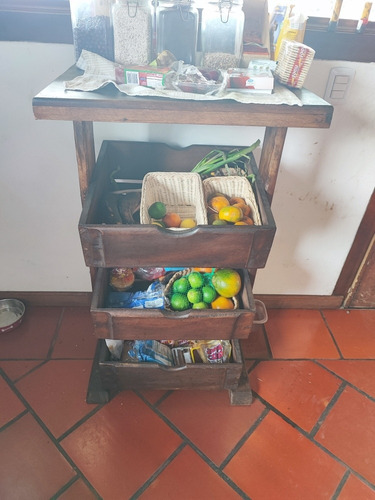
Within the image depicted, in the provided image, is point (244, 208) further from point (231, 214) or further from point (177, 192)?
point (177, 192)

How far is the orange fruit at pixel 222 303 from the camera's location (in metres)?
1.08

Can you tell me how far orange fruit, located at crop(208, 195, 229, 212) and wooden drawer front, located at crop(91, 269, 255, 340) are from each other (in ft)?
0.73

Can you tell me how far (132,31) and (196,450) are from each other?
1184 millimetres

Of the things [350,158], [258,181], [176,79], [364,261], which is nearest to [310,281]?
[364,261]

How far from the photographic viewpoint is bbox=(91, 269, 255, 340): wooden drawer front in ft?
3.34

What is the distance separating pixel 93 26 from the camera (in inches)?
34.5

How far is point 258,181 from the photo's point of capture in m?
1.04

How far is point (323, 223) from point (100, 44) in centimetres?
99

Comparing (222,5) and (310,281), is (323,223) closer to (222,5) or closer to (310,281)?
(310,281)

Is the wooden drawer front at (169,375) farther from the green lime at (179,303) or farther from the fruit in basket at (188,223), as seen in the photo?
the fruit in basket at (188,223)

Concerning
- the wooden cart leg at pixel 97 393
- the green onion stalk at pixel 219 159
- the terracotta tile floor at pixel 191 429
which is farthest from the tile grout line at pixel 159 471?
the green onion stalk at pixel 219 159

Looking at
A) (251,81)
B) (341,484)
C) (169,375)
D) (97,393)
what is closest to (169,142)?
(251,81)

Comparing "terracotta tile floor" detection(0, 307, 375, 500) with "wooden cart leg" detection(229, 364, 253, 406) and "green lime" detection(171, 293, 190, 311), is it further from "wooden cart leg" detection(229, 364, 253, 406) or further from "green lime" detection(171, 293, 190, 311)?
"green lime" detection(171, 293, 190, 311)

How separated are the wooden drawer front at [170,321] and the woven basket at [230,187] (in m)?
0.23
